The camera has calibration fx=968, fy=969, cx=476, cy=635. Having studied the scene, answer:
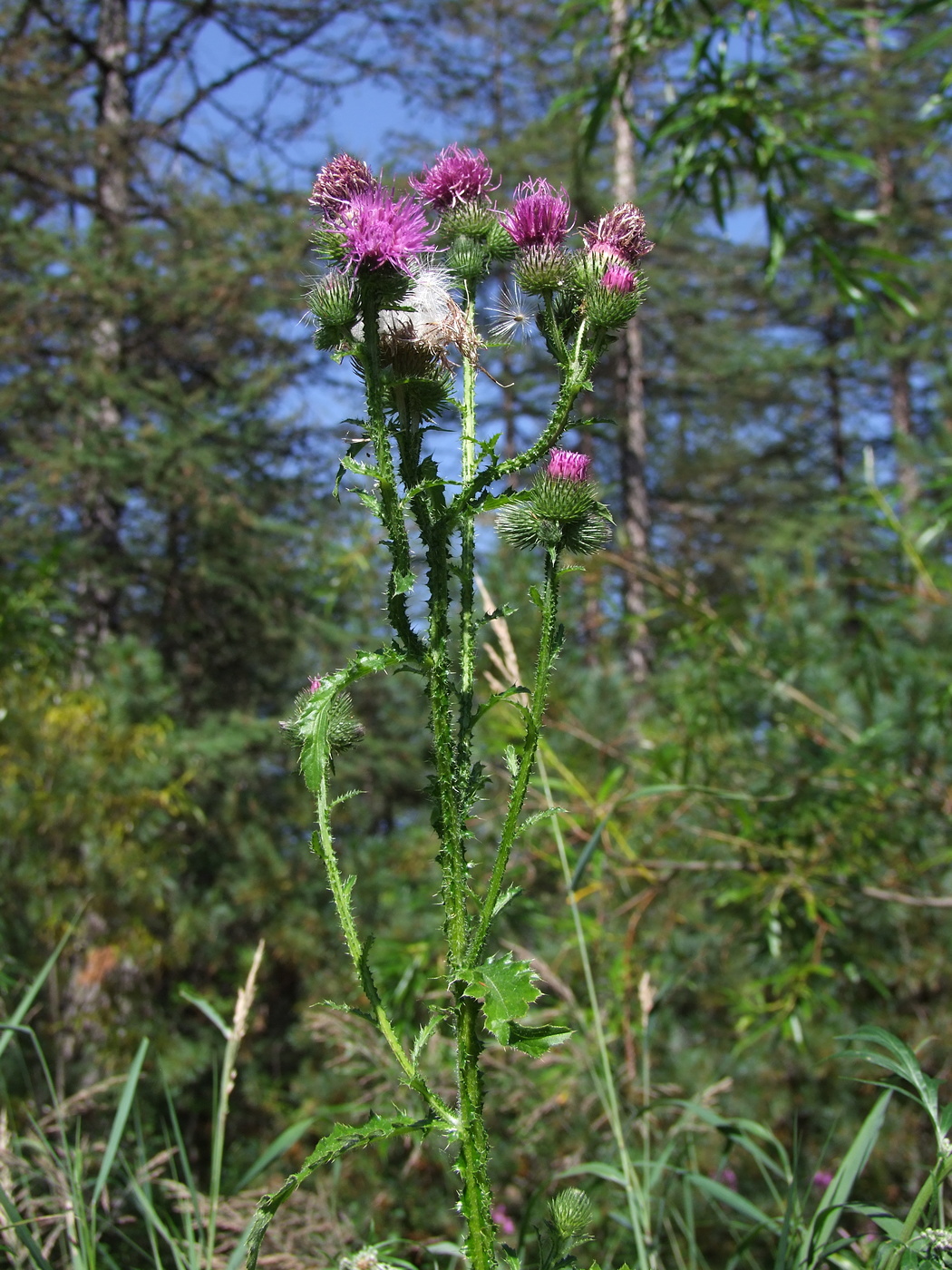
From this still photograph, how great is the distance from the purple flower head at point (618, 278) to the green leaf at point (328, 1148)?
886 mm

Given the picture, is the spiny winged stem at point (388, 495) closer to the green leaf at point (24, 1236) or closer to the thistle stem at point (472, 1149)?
the thistle stem at point (472, 1149)

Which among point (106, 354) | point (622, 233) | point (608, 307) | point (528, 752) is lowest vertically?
point (528, 752)

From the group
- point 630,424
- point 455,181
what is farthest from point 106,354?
point 455,181

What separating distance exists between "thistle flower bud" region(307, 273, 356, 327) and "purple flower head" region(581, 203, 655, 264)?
1.00ft

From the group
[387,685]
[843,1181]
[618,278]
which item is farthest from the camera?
[387,685]

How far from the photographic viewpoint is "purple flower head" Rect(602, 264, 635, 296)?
1.08m

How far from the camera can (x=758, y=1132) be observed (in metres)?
1.58

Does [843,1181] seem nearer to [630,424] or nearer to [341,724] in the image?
[341,724]

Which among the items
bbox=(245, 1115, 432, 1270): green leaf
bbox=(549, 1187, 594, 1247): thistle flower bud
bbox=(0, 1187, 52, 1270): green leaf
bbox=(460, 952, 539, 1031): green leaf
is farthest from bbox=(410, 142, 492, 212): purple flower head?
bbox=(0, 1187, 52, 1270): green leaf

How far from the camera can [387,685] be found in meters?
10.7

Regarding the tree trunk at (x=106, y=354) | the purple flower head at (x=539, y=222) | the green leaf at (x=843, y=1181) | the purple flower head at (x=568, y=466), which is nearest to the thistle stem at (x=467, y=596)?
the purple flower head at (x=568, y=466)

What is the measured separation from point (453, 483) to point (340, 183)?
15.6 inches

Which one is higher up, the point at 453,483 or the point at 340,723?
the point at 453,483

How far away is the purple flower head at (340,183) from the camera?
111 centimetres
